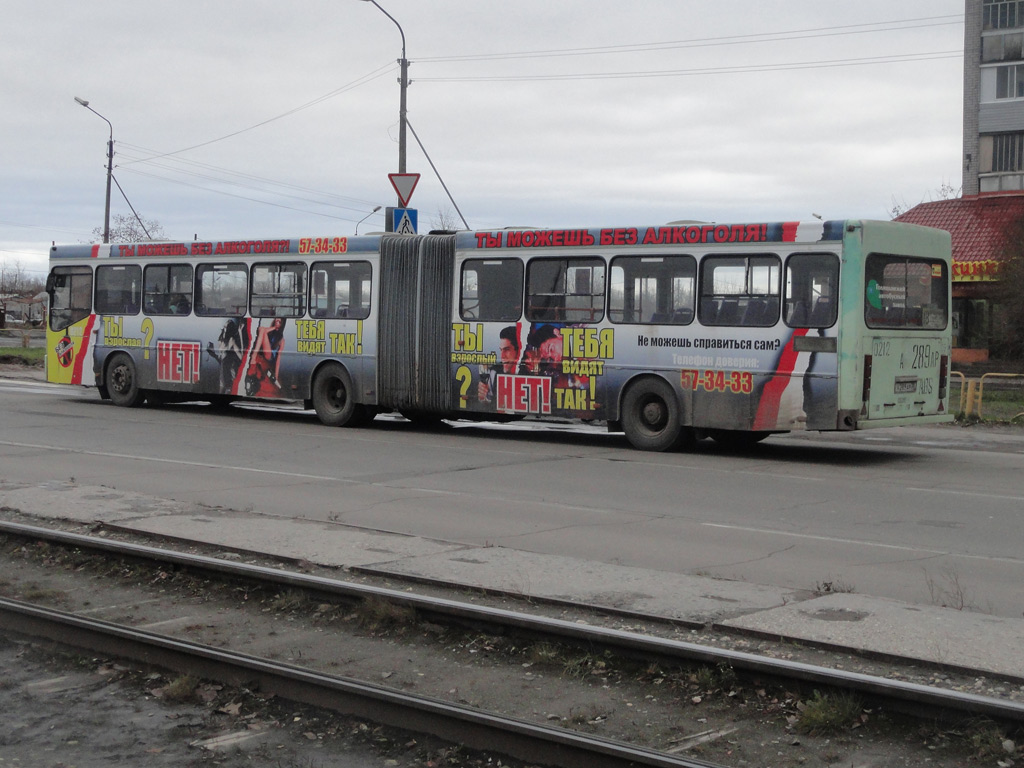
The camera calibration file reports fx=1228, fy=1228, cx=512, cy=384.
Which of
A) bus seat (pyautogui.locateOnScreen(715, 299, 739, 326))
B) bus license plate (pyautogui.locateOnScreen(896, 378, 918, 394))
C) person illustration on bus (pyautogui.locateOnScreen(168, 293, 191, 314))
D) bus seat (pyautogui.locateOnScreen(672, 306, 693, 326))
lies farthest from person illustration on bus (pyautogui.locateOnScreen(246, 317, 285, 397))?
bus license plate (pyautogui.locateOnScreen(896, 378, 918, 394))

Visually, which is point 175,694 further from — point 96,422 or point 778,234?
point 96,422

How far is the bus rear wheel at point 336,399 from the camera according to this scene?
1953 cm

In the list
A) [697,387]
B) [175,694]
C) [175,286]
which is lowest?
[175,694]

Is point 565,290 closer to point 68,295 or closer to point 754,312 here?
point 754,312

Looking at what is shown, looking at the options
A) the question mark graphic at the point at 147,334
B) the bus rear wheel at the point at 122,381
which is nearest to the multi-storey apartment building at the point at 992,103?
the question mark graphic at the point at 147,334

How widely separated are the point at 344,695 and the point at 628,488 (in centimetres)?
736

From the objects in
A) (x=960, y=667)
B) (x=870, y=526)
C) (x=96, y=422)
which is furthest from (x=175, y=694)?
(x=96, y=422)

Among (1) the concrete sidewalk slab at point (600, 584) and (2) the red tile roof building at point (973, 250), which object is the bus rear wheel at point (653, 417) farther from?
(2) the red tile roof building at point (973, 250)

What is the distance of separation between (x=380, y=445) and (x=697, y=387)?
4376mm

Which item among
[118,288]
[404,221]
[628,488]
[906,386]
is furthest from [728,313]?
[118,288]

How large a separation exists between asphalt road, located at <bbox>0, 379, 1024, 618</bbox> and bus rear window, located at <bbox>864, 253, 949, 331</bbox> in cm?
178

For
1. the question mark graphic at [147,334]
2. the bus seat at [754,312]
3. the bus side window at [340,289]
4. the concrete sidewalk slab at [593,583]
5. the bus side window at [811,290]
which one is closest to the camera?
the concrete sidewalk slab at [593,583]

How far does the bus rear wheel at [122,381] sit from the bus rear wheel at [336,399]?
470 cm

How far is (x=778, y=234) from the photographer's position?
15.2m
